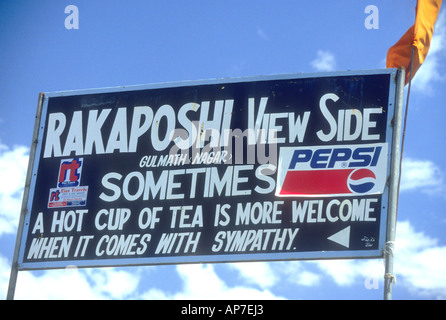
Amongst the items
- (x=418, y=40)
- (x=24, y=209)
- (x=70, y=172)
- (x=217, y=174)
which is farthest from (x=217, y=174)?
(x=418, y=40)

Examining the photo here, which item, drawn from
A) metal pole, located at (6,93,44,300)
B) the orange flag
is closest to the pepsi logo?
the orange flag

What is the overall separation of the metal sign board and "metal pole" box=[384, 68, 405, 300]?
78 mm

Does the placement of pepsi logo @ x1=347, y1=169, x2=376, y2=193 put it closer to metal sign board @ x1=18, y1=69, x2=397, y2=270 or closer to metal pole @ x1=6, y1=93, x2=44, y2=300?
metal sign board @ x1=18, y1=69, x2=397, y2=270

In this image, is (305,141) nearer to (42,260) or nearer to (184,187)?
(184,187)

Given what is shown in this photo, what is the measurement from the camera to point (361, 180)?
956cm

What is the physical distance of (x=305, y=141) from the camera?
9.85 m

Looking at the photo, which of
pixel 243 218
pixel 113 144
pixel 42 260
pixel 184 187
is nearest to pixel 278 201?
pixel 243 218

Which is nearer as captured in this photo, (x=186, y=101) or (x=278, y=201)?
(x=278, y=201)

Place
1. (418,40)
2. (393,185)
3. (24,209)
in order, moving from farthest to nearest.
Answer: (24,209) → (418,40) → (393,185)

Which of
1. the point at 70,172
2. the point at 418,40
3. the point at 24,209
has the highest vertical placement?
the point at 418,40

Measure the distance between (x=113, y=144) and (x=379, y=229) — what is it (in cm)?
329

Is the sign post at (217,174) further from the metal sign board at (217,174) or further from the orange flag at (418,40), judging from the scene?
the orange flag at (418,40)

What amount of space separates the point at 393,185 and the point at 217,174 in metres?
1.97

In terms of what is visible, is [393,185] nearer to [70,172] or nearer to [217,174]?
[217,174]
